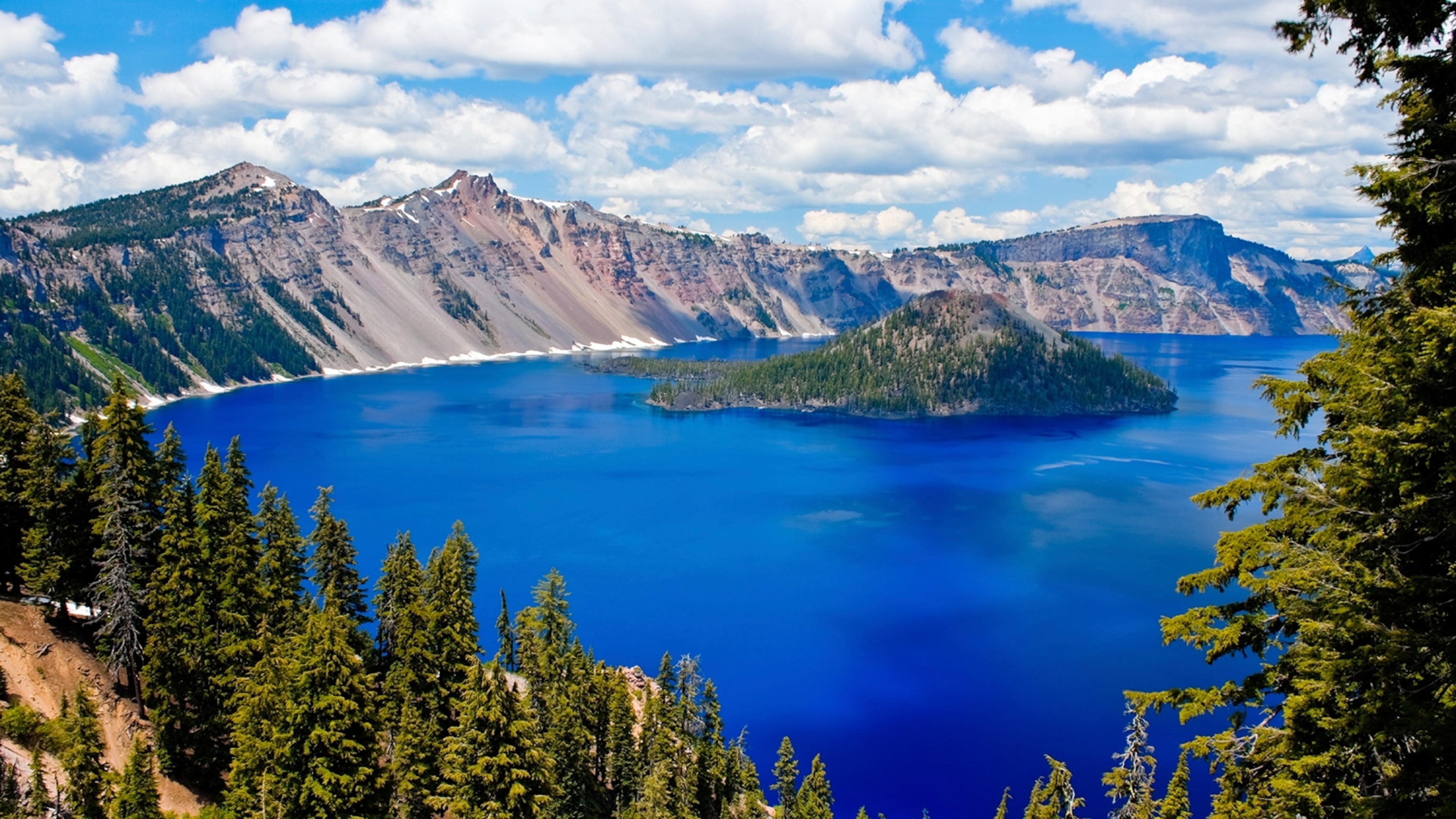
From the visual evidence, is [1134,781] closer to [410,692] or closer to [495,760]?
[495,760]

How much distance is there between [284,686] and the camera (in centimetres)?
2711

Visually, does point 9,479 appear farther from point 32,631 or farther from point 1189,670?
point 1189,670

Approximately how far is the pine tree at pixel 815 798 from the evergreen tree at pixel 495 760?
18591mm

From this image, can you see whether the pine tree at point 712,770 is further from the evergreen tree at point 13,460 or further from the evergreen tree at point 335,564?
the evergreen tree at point 13,460

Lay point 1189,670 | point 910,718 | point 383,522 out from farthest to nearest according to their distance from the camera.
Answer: point 383,522, point 1189,670, point 910,718

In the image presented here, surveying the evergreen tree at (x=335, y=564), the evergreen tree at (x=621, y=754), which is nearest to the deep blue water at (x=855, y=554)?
the evergreen tree at (x=621, y=754)

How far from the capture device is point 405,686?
1487 inches

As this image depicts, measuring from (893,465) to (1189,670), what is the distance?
82.7m

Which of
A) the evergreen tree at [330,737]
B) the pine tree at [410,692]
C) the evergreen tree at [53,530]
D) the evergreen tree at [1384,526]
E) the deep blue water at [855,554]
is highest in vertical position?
the evergreen tree at [1384,526]

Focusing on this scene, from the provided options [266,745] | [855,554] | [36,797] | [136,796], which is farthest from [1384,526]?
[855,554]

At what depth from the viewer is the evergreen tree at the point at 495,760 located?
81.8 ft

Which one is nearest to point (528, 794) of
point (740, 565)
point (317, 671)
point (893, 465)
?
point (317, 671)

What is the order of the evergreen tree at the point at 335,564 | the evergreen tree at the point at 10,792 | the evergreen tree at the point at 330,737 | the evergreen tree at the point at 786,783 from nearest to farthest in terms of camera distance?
the evergreen tree at the point at 10,792
the evergreen tree at the point at 330,737
the evergreen tree at the point at 786,783
the evergreen tree at the point at 335,564

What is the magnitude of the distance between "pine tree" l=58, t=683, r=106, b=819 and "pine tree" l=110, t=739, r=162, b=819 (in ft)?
3.24
